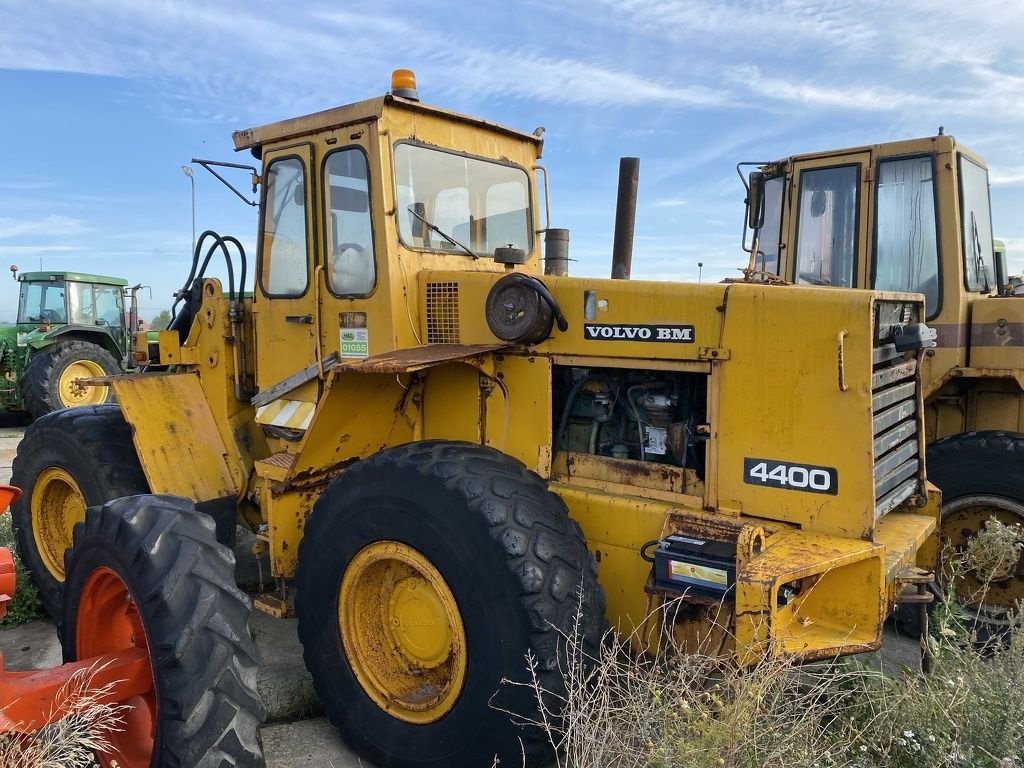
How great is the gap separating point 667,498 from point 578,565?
544 mm

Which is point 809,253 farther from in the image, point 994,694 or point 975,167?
point 994,694

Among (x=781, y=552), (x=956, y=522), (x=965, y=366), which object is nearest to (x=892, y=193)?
(x=965, y=366)

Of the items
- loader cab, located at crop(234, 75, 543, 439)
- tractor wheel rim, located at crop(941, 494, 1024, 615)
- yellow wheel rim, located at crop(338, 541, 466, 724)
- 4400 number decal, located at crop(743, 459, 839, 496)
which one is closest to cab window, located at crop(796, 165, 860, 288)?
tractor wheel rim, located at crop(941, 494, 1024, 615)

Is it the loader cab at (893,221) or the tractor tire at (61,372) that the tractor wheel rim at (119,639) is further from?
the tractor tire at (61,372)

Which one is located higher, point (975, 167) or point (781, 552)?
point (975, 167)

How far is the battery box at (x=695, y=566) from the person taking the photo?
291cm

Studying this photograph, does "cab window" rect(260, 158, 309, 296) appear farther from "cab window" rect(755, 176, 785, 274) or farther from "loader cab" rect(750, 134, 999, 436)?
"cab window" rect(755, 176, 785, 274)

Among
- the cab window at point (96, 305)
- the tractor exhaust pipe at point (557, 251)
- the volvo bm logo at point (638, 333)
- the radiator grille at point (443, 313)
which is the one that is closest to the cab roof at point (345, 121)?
the tractor exhaust pipe at point (557, 251)

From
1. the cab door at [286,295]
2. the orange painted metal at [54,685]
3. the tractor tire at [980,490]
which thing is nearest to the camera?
the orange painted metal at [54,685]

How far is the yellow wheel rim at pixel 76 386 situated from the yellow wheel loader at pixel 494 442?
370 inches

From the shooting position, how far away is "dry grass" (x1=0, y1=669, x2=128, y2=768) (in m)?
2.31

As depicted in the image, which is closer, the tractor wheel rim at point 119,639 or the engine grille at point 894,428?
the tractor wheel rim at point 119,639

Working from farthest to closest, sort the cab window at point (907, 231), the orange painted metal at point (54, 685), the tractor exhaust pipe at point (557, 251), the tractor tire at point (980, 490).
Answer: the cab window at point (907, 231)
the tractor tire at point (980, 490)
the tractor exhaust pipe at point (557, 251)
the orange painted metal at point (54, 685)

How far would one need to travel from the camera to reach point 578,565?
312cm
